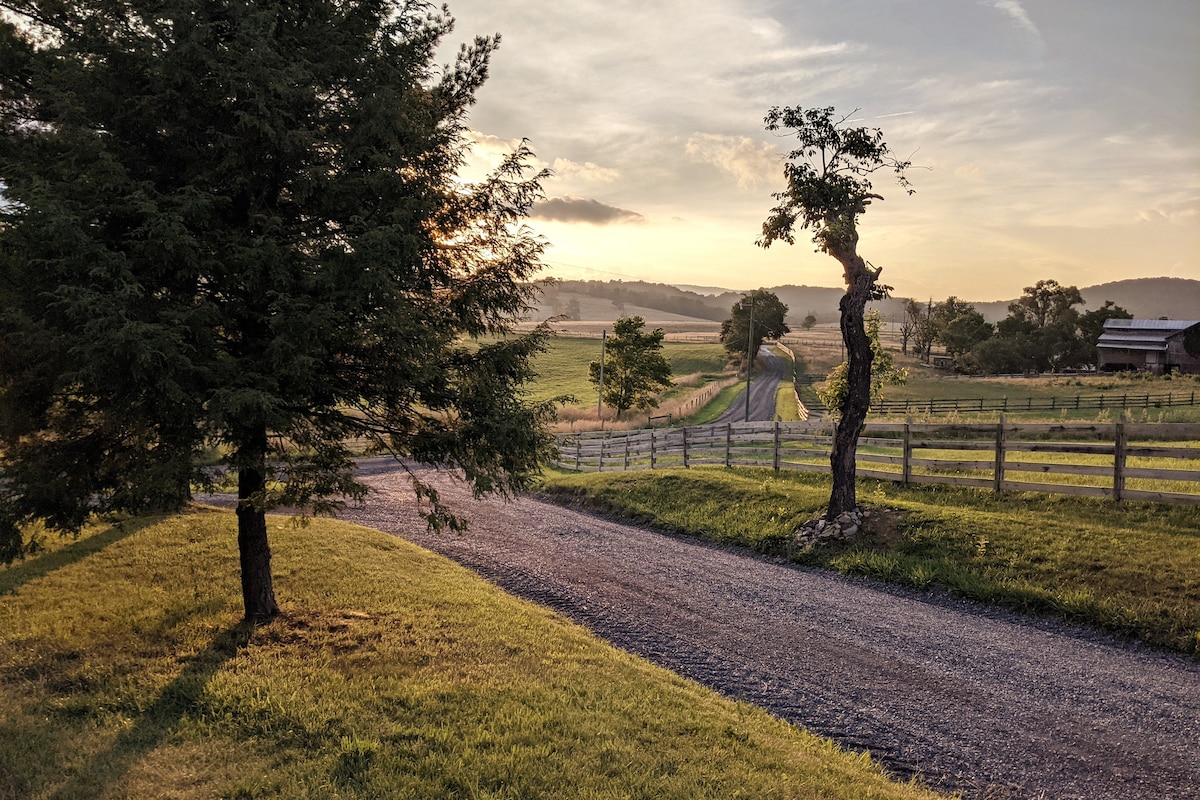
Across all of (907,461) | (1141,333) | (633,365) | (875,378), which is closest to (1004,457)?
(907,461)

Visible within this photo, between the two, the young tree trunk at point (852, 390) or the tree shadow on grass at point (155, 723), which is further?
the young tree trunk at point (852, 390)

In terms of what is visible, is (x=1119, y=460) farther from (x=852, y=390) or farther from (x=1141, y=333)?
(x=1141, y=333)

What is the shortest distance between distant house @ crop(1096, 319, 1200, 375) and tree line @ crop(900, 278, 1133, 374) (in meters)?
5.96

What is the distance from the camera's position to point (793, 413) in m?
49.1

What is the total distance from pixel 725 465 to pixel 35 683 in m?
18.9

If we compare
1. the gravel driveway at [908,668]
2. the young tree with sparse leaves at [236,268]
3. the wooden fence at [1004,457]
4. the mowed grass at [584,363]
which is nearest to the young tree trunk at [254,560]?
the young tree with sparse leaves at [236,268]

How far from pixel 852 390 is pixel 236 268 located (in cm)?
1233

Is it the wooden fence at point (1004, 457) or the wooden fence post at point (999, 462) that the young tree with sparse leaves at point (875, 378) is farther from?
the wooden fence post at point (999, 462)

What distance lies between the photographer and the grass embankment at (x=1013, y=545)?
939cm

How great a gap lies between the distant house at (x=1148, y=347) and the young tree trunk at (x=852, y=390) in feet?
232

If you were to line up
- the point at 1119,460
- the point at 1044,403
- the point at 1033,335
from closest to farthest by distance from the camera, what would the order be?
the point at 1119,460, the point at 1044,403, the point at 1033,335

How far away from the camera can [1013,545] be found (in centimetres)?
1148

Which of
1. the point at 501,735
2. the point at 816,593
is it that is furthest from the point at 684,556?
the point at 501,735

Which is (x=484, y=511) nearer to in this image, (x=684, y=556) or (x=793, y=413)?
(x=684, y=556)
